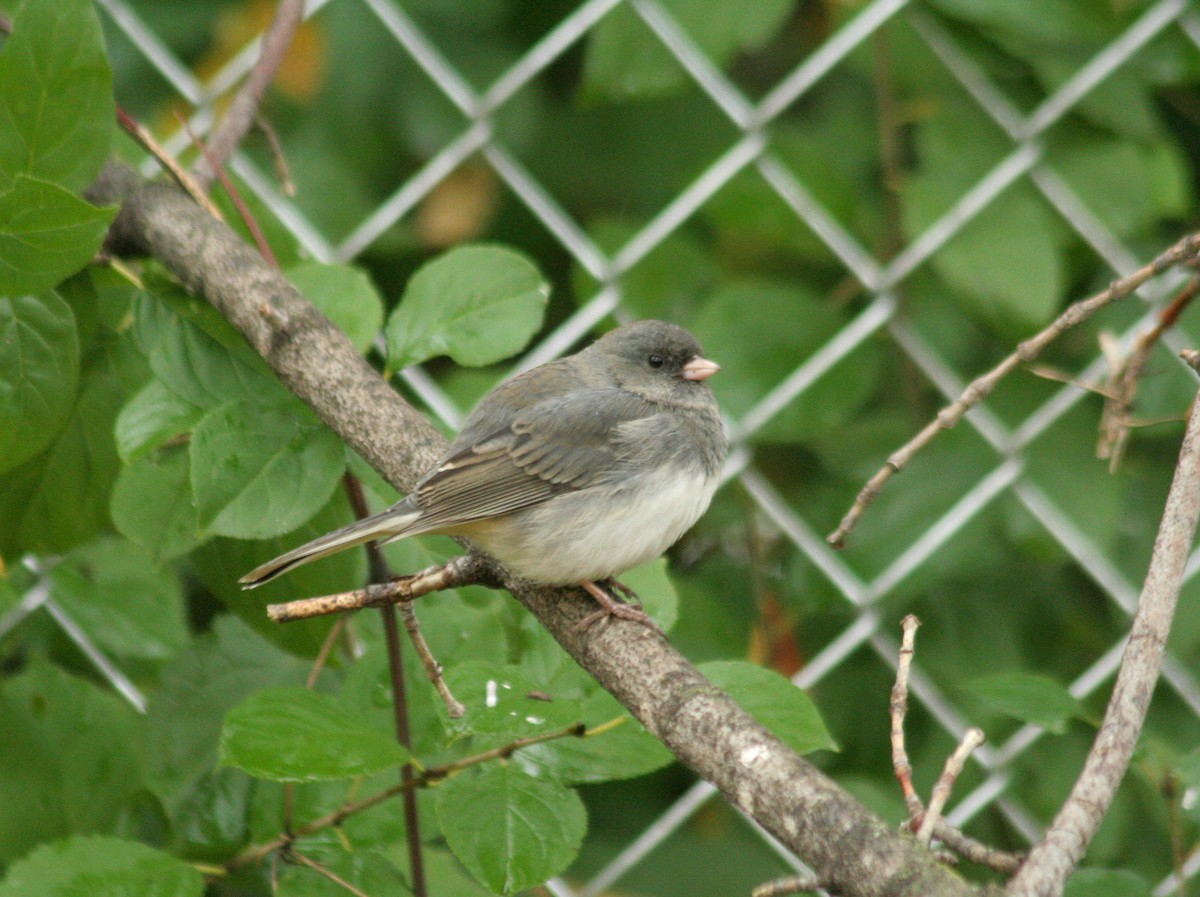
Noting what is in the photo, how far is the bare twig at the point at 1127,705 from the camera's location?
807 mm

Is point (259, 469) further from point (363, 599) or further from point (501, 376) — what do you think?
point (501, 376)

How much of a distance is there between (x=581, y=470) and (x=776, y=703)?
2.15 ft

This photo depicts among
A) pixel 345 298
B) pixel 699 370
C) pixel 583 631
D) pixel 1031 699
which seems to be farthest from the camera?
pixel 699 370

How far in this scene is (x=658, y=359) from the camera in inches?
82.2

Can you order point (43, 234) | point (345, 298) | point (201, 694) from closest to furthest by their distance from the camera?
point (43, 234) < point (345, 298) < point (201, 694)

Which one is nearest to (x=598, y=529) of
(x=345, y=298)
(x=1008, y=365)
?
(x=345, y=298)

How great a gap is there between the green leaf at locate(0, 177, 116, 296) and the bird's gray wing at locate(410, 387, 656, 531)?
513mm

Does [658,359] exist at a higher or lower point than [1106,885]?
higher

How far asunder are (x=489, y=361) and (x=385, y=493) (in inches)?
7.4

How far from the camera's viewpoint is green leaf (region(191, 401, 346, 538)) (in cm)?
128

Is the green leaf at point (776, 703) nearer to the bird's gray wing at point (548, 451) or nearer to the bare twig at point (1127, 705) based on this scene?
the bare twig at point (1127, 705)

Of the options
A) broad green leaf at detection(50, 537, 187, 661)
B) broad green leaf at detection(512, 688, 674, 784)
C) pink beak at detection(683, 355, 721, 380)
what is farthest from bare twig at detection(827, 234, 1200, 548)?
broad green leaf at detection(50, 537, 187, 661)

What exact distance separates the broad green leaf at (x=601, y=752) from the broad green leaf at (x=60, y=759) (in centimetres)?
67

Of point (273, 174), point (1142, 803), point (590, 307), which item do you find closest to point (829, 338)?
point (590, 307)
